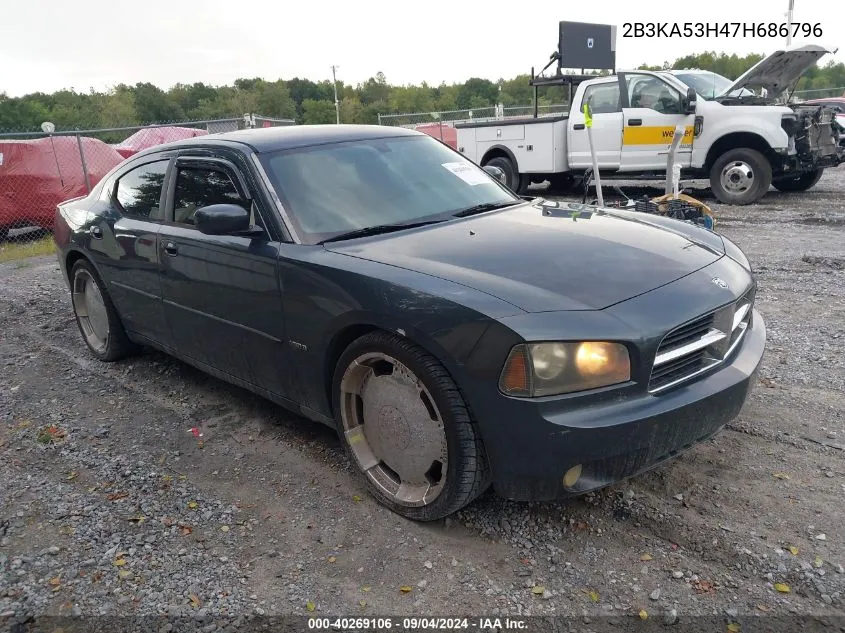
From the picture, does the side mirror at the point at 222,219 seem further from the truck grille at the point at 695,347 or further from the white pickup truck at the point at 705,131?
the white pickup truck at the point at 705,131

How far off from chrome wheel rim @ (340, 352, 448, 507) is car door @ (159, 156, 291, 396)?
47 centimetres

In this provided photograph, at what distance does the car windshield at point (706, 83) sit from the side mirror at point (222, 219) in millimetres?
9620

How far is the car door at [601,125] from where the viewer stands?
440 inches

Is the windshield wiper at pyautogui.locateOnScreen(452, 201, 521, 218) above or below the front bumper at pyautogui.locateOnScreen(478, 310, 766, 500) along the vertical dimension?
above

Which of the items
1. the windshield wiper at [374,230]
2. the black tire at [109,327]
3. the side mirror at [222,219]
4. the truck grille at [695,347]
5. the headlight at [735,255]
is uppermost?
the side mirror at [222,219]

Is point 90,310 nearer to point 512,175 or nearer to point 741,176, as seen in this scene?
point 512,175

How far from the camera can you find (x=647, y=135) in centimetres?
1095

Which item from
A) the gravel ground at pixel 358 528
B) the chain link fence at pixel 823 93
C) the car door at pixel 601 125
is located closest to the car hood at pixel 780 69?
the car door at pixel 601 125

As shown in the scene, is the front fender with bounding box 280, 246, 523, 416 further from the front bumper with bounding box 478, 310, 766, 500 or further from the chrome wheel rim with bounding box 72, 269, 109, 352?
the chrome wheel rim with bounding box 72, 269, 109, 352

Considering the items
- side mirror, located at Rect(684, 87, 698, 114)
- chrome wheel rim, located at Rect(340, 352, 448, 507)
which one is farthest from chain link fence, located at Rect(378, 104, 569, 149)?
chrome wheel rim, located at Rect(340, 352, 448, 507)

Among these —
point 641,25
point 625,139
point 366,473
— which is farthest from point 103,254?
point 641,25

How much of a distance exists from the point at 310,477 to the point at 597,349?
1637 millimetres

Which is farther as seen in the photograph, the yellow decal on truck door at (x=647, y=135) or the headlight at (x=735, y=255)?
the yellow decal on truck door at (x=647, y=135)

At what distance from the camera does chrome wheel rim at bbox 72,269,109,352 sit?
4969 mm
